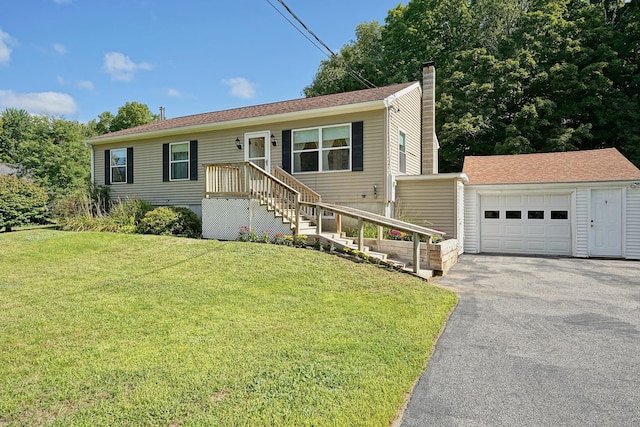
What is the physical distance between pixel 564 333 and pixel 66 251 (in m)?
9.46

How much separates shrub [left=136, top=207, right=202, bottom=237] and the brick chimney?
852cm

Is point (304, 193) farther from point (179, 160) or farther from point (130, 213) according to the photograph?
point (130, 213)

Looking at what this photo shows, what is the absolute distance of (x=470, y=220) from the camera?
11.7 meters

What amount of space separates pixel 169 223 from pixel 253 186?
280 centimetres

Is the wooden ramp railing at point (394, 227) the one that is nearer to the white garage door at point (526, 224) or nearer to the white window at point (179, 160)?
the white garage door at point (526, 224)

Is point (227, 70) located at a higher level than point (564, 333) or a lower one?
higher

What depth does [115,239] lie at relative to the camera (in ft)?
29.5

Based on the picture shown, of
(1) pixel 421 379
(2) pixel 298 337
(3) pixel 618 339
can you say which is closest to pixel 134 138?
(2) pixel 298 337

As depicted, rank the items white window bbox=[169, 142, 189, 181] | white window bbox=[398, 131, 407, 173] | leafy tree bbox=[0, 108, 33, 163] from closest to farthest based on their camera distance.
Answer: white window bbox=[398, 131, 407, 173] < white window bbox=[169, 142, 189, 181] < leafy tree bbox=[0, 108, 33, 163]

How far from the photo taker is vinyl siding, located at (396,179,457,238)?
10.2 meters

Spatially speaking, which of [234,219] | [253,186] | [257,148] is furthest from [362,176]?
[257,148]

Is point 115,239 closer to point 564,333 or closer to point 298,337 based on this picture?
point 298,337

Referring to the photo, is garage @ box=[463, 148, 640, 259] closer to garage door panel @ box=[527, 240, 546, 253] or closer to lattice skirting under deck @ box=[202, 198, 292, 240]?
garage door panel @ box=[527, 240, 546, 253]

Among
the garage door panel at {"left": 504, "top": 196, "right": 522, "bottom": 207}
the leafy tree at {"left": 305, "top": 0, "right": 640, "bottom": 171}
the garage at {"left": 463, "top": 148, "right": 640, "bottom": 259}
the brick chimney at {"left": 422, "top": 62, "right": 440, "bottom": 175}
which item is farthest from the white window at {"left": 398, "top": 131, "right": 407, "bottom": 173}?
the leafy tree at {"left": 305, "top": 0, "right": 640, "bottom": 171}
